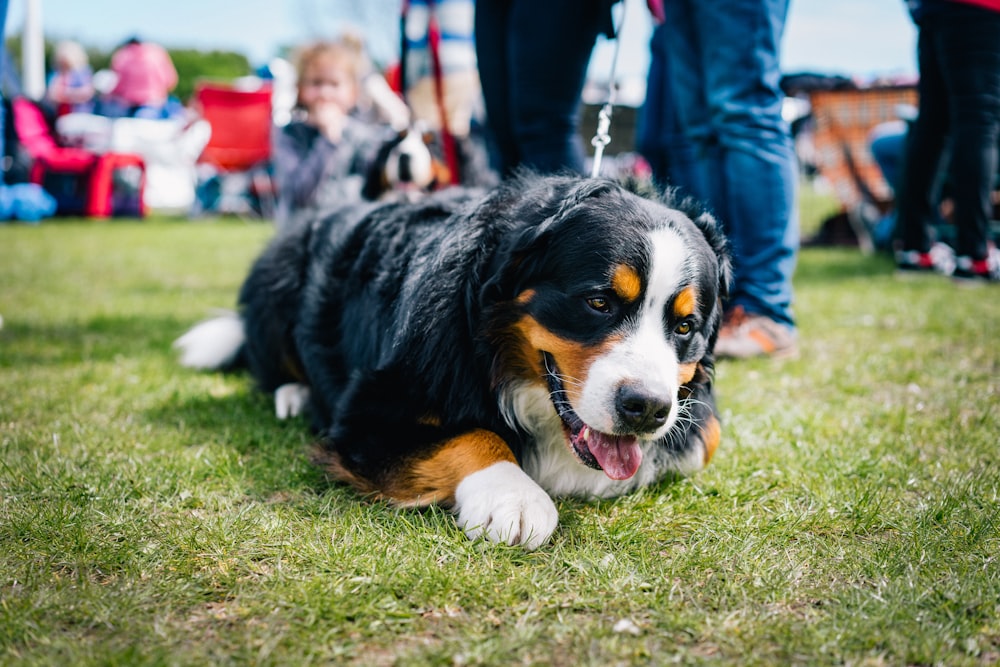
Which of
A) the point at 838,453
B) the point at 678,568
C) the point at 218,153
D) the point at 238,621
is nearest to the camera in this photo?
the point at 238,621

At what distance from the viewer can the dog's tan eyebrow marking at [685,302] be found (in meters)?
2.01

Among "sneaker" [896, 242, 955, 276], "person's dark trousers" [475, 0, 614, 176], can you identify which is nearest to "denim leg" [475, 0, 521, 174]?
"person's dark trousers" [475, 0, 614, 176]

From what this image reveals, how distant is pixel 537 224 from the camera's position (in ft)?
6.80

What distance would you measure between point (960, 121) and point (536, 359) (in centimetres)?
408

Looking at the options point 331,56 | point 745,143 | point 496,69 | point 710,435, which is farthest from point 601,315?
point 331,56

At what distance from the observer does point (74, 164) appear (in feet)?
43.4

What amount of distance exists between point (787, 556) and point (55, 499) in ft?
5.87

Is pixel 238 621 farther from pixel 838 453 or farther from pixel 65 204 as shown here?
pixel 65 204

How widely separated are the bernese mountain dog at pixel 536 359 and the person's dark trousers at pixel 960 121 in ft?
10.8

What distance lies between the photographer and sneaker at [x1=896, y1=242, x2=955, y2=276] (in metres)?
6.35

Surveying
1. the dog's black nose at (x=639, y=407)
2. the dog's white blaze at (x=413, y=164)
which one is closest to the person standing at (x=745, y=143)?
the dog's black nose at (x=639, y=407)

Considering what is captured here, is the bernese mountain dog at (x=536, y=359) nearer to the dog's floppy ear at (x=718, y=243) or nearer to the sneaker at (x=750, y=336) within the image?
the dog's floppy ear at (x=718, y=243)

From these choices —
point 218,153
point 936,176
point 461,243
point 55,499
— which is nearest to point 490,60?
point 461,243

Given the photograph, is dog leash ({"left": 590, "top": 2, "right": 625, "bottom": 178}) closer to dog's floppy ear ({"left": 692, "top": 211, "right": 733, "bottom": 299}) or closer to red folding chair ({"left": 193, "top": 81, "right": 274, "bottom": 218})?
dog's floppy ear ({"left": 692, "top": 211, "right": 733, "bottom": 299})
